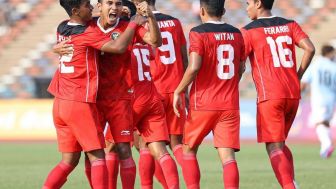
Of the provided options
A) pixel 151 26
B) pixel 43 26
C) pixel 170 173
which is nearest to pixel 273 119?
pixel 170 173

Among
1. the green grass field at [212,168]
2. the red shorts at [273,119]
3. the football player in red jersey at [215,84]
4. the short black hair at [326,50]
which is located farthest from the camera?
the short black hair at [326,50]

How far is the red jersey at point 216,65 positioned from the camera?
387 inches

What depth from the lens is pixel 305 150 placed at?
2094 centimetres

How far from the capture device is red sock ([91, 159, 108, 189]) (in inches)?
370

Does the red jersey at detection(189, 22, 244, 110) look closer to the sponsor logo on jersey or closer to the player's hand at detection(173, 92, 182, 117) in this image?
the player's hand at detection(173, 92, 182, 117)

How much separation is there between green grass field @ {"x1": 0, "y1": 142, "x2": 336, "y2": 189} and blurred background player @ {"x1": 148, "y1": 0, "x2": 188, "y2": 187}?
5.29 feet

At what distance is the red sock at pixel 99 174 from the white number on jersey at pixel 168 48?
7.34ft

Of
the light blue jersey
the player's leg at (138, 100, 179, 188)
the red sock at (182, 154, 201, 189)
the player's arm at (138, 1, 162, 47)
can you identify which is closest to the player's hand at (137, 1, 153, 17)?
the player's arm at (138, 1, 162, 47)

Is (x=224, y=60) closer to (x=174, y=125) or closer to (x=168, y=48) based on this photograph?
(x=168, y=48)

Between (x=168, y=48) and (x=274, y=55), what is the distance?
1.44m

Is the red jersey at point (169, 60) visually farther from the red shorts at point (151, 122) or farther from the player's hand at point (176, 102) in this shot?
the player's hand at point (176, 102)

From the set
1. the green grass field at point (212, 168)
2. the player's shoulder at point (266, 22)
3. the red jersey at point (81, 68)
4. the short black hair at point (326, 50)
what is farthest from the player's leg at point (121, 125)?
the short black hair at point (326, 50)

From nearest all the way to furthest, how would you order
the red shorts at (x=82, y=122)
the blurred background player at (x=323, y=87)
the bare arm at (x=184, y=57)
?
the red shorts at (x=82, y=122) → the bare arm at (x=184, y=57) → the blurred background player at (x=323, y=87)

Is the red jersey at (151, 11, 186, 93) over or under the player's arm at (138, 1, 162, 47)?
under
